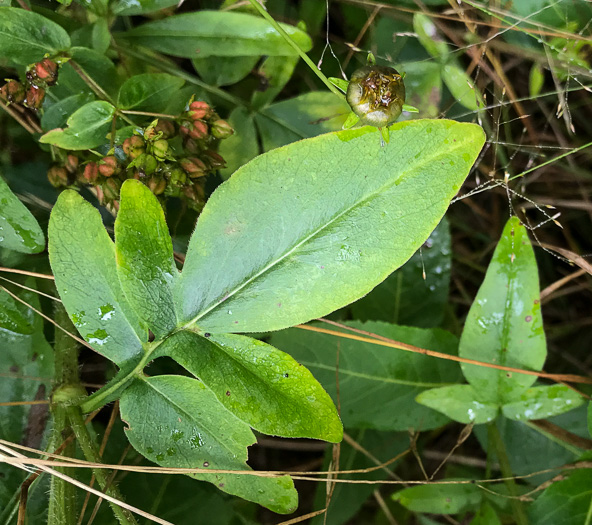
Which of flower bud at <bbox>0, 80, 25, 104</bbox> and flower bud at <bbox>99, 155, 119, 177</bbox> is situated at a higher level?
flower bud at <bbox>0, 80, 25, 104</bbox>

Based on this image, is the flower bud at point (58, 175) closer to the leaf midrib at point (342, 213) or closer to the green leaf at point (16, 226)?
the green leaf at point (16, 226)

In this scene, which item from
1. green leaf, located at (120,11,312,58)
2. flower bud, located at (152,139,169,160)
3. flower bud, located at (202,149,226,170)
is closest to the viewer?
flower bud, located at (152,139,169,160)

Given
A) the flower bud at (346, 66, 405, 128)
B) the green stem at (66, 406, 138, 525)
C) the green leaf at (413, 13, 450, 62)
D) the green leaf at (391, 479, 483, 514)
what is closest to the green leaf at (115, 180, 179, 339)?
the green stem at (66, 406, 138, 525)

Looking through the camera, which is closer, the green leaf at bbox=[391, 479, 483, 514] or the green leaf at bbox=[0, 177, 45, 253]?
the green leaf at bbox=[0, 177, 45, 253]

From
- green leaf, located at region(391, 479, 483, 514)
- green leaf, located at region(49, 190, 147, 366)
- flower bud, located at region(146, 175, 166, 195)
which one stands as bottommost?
green leaf, located at region(391, 479, 483, 514)

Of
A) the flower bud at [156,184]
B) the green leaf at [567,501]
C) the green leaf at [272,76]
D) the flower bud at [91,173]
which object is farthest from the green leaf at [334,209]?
the green leaf at [567,501]

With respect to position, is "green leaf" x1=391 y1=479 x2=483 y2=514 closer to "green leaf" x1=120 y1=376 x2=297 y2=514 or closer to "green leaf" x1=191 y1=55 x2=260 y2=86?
"green leaf" x1=120 y1=376 x2=297 y2=514

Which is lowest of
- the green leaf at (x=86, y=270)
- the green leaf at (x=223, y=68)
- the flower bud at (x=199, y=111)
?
the green leaf at (x=86, y=270)
